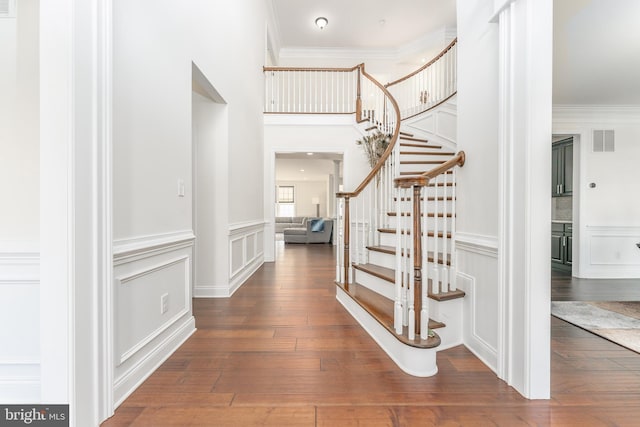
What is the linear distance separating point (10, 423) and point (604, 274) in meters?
6.58

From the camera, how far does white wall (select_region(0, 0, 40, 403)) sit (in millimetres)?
1304

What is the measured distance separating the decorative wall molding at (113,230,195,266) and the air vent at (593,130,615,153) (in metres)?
5.91

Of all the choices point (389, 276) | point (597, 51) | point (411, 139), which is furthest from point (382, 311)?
point (411, 139)

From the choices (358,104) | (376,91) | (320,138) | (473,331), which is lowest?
(473,331)

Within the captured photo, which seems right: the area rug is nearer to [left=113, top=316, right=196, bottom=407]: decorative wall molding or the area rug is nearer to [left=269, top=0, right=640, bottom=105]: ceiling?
[left=269, top=0, right=640, bottom=105]: ceiling

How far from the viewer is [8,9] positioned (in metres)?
1.33

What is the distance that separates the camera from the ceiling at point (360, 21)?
5629mm

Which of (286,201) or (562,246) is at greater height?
(286,201)

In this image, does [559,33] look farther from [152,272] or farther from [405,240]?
[152,272]

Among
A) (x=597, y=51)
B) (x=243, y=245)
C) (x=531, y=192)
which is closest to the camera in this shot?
(x=531, y=192)

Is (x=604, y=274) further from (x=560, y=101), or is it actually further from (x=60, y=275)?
(x=60, y=275)

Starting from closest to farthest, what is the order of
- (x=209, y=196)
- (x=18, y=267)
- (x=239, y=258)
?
(x=18, y=267)
(x=209, y=196)
(x=239, y=258)

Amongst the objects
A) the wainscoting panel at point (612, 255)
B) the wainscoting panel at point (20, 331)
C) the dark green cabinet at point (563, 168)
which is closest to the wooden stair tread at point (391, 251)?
the wainscoting panel at point (20, 331)

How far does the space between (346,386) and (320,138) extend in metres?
4.78
